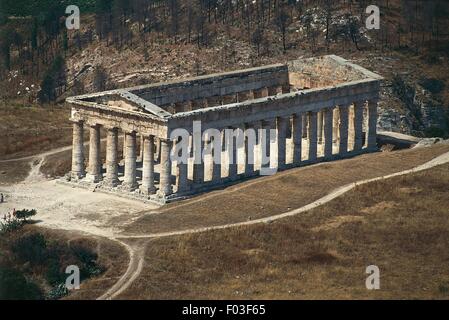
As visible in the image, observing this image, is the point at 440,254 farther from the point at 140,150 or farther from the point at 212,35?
the point at 212,35

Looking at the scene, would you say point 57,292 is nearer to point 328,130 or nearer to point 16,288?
point 16,288

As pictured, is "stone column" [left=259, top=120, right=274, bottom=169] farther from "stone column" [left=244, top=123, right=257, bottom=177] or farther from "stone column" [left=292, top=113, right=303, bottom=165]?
"stone column" [left=292, top=113, right=303, bottom=165]

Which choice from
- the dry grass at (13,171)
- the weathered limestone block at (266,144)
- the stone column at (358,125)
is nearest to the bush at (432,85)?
the stone column at (358,125)

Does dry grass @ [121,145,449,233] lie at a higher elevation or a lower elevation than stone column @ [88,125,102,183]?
lower

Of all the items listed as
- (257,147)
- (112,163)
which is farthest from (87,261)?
(257,147)

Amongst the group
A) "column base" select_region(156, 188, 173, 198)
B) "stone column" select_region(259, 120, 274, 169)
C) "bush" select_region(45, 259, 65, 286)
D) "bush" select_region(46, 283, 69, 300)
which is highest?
"stone column" select_region(259, 120, 274, 169)

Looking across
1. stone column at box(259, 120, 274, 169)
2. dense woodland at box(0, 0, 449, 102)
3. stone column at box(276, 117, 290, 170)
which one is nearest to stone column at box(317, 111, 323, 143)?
stone column at box(276, 117, 290, 170)

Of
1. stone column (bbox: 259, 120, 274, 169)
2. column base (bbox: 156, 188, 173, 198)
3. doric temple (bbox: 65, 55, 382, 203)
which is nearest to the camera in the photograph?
column base (bbox: 156, 188, 173, 198)
